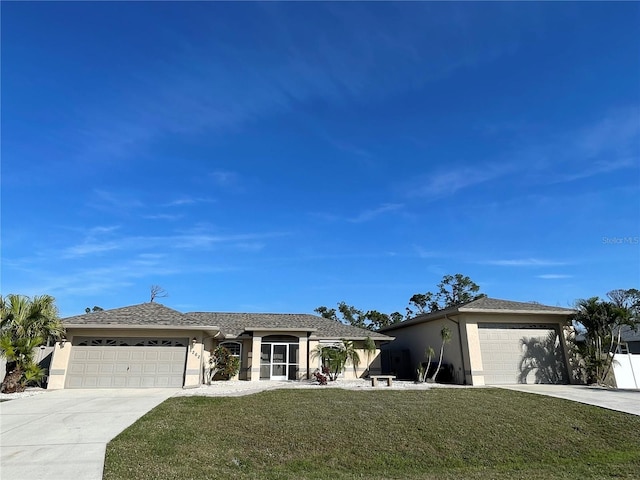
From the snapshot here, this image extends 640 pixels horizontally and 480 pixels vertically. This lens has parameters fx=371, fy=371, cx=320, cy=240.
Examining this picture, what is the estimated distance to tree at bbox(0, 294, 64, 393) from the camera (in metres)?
14.8

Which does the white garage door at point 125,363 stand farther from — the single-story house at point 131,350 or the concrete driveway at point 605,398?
the concrete driveway at point 605,398

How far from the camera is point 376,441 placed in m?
8.66

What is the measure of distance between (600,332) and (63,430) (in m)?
21.9

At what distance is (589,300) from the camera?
60.8 feet

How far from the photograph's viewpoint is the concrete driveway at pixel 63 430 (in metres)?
6.25

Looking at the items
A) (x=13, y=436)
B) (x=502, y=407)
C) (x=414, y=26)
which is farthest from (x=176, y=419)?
(x=414, y=26)

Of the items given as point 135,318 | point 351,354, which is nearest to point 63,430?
point 135,318

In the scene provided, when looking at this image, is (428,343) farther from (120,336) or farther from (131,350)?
(120,336)

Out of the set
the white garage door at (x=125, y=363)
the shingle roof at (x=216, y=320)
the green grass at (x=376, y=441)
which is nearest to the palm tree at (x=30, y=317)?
the shingle roof at (x=216, y=320)

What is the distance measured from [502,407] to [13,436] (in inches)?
514

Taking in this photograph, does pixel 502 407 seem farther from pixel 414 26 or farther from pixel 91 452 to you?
pixel 414 26

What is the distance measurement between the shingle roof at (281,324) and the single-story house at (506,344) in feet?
17.0

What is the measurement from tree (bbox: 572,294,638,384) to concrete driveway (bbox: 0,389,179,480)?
64.0 ft

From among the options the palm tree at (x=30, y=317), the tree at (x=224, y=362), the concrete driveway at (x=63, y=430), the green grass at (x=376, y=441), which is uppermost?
the palm tree at (x=30, y=317)
